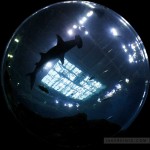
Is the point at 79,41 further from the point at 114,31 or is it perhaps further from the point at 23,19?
the point at 23,19

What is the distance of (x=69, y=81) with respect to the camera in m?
0.89

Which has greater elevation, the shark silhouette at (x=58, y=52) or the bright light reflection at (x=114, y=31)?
the bright light reflection at (x=114, y=31)

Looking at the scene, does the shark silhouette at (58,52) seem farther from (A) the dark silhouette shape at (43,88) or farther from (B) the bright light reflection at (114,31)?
(B) the bright light reflection at (114,31)

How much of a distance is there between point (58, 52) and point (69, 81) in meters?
0.13

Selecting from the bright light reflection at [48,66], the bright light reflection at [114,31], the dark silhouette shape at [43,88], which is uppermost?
the bright light reflection at [114,31]

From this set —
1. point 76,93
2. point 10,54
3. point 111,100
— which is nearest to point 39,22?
point 10,54

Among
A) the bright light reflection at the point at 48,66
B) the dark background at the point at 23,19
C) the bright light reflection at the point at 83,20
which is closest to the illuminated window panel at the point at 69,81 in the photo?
the bright light reflection at the point at 48,66

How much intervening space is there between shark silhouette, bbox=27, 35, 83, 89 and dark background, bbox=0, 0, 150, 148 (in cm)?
67

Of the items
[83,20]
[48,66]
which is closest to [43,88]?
[48,66]

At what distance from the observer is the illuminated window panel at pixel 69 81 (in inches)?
35.1

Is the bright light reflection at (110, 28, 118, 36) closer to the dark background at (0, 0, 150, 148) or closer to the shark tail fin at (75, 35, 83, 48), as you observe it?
the shark tail fin at (75, 35, 83, 48)

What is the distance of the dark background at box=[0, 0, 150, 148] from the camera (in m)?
1.50

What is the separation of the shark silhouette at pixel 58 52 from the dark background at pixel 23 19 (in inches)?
26.4

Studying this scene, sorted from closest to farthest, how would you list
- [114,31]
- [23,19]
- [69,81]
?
[69,81]
[114,31]
[23,19]
